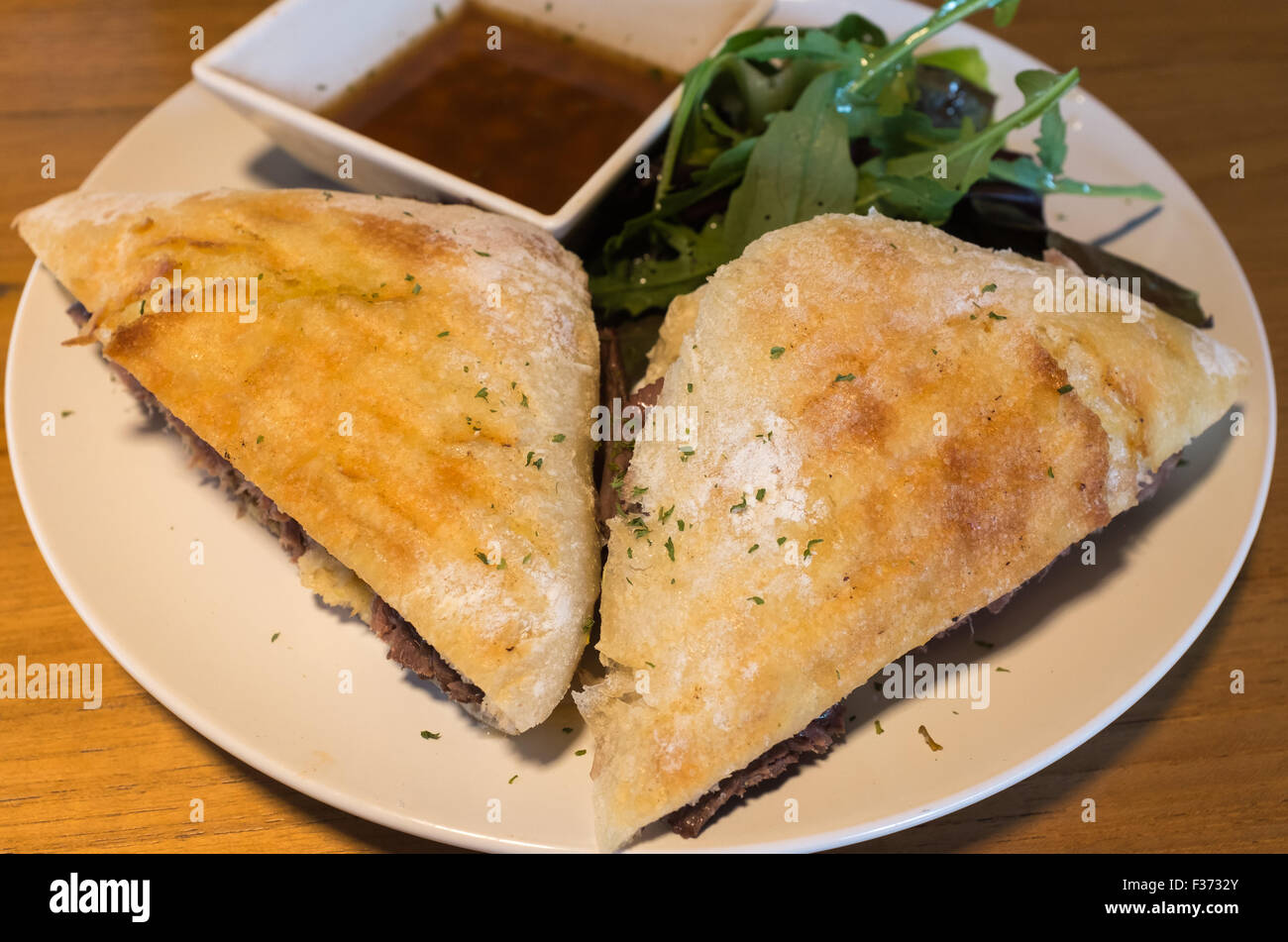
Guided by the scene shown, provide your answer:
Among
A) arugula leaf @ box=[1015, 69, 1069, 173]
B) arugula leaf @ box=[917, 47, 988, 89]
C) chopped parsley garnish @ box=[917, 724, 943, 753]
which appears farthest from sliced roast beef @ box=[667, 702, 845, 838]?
arugula leaf @ box=[917, 47, 988, 89]

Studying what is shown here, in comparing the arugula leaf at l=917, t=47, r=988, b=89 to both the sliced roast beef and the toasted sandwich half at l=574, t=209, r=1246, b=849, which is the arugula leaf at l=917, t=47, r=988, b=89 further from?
the sliced roast beef

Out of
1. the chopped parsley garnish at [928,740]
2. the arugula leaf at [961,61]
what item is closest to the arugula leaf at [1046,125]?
the arugula leaf at [961,61]

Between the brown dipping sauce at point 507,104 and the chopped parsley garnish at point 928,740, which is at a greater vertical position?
the brown dipping sauce at point 507,104

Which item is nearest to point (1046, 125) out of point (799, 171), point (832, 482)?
point (799, 171)

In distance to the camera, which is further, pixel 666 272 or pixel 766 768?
pixel 666 272

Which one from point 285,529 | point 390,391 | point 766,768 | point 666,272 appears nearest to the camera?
point 766,768

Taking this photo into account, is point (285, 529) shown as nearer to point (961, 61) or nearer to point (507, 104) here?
point (507, 104)

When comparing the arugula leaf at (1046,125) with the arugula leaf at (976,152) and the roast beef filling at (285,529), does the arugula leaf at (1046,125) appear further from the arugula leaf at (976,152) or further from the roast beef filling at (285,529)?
the roast beef filling at (285,529)
